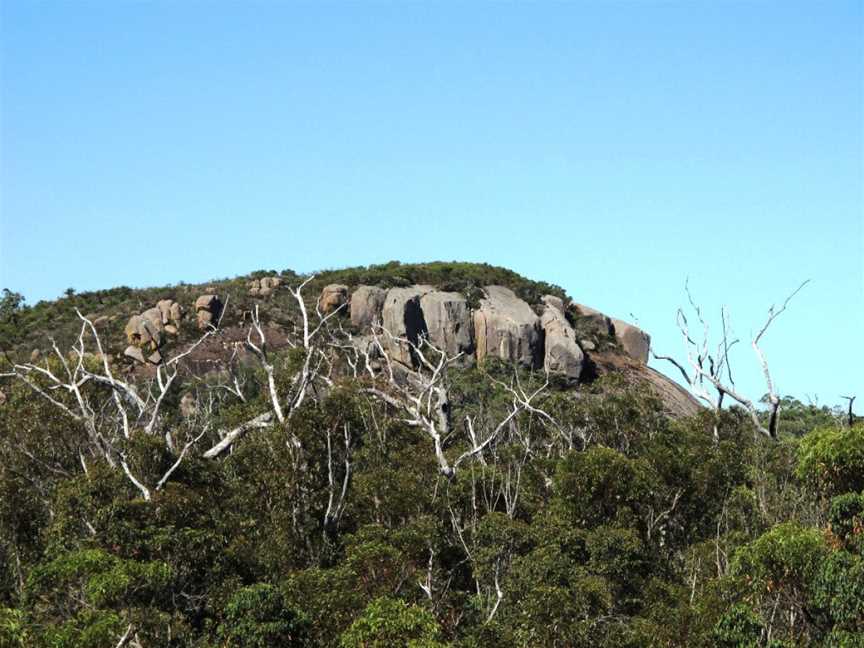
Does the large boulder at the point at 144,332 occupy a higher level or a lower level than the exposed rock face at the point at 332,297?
lower

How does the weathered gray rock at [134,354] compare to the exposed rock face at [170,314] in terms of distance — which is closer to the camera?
the weathered gray rock at [134,354]

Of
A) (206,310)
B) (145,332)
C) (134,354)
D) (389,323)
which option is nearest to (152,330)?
(145,332)

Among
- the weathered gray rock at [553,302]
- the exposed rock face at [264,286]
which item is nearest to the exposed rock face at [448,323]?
the weathered gray rock at [553,302]

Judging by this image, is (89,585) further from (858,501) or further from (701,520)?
(701,520)

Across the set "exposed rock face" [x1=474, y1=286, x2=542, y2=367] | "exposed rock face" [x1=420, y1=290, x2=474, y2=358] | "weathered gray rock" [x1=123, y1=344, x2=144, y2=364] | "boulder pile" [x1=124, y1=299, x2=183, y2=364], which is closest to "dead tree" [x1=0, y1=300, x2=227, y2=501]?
"weathered gray rock" [x1=123, y1=344, x2=144, y2=364]

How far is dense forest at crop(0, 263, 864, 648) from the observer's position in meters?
25.4

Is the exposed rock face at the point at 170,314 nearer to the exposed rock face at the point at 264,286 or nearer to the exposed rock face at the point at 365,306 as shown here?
the exposed rock face at the point at 264,286

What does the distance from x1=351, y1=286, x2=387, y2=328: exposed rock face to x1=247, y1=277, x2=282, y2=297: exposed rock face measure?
37.1ft

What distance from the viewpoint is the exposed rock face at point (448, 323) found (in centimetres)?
8331

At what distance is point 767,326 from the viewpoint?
119 feet

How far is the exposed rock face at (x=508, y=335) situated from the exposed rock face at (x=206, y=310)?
58.4 ft

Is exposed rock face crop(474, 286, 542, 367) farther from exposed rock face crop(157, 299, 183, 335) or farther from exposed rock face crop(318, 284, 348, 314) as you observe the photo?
exposed rock face crop(157, 299, 183, 335)

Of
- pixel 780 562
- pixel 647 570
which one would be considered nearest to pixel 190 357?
pixel 647 570

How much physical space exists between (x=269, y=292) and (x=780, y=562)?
72.4m
